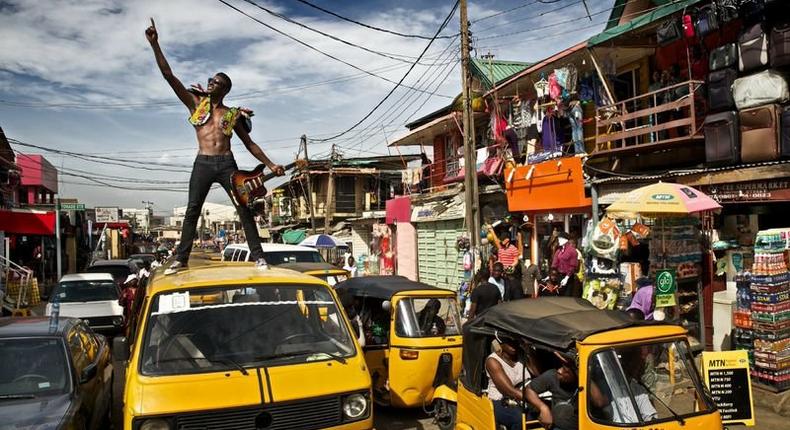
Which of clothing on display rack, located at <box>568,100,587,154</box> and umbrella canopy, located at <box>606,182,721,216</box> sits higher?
clothing on display rack, located at <box>568,100,587,154</box>

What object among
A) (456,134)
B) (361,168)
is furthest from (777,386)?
(361,168)

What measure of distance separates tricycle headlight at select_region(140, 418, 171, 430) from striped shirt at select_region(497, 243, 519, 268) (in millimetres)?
10549

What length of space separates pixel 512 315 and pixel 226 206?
104554mm

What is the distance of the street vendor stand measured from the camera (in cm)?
846

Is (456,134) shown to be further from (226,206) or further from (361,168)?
(226,206)

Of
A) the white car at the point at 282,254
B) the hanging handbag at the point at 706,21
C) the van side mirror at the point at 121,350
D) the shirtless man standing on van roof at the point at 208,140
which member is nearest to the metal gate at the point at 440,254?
the white car at the point at 282,254

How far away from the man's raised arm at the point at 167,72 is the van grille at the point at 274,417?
4.15 meters

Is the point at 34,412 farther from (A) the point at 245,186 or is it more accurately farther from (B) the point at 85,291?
(B) the point at 85,291

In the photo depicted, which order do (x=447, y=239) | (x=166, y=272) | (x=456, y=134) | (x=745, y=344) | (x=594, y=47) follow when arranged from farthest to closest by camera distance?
(x=456, y=134)
(x=447, y=239)
(x=594, y=47)
(x=745, y=344)
(x=166, y=272)

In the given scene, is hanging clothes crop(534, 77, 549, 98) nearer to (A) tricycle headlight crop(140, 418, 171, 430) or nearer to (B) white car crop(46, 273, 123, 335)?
(B) white car crop(46, 273, 123, 335)

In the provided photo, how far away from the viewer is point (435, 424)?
7.04 metres

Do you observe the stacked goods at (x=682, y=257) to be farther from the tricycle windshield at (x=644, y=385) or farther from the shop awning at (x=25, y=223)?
the shop awning at (x=25, y=223)

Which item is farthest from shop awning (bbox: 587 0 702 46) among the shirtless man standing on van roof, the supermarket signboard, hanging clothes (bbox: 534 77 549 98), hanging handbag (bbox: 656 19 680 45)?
the shirtless man standing on van roof

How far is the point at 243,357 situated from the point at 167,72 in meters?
3.89
